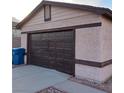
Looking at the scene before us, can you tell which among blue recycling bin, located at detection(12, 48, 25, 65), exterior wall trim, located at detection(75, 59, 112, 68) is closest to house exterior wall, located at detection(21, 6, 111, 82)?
exterior wall trim, located at detection(75, 59, 112, 68)

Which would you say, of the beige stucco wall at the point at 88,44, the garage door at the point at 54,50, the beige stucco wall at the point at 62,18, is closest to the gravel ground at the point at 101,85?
the beige stucco wall at the point at 88,44

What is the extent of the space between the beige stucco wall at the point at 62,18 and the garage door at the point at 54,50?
531 mm

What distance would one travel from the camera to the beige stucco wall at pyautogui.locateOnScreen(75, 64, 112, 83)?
586 centimetres

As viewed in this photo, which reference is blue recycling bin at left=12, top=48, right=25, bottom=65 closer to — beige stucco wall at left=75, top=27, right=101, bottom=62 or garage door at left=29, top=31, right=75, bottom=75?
garage door at left=29, top=31, right=75, bottom=75

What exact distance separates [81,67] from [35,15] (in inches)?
209

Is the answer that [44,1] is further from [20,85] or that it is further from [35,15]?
[20,85]

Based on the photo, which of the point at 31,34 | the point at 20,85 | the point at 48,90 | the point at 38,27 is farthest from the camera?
the point at 31,34

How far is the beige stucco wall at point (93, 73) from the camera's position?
5.86m

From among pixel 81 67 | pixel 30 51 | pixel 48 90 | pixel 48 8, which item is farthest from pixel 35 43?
pixel 48 90

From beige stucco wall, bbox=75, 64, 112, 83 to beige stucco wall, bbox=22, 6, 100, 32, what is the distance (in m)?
2.20

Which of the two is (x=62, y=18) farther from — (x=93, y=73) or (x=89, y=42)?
(x=93, y=73)
